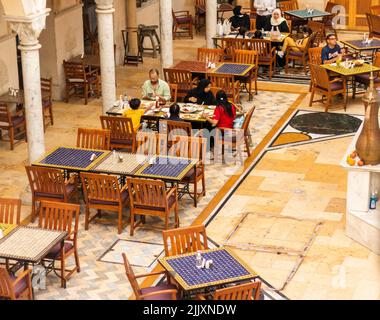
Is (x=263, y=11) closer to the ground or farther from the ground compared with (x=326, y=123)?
farther from the ground

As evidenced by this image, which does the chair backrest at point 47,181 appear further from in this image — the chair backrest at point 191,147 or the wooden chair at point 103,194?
the chair backrest at point 191,147

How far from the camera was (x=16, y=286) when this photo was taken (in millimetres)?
12250

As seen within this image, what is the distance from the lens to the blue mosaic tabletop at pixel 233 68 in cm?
2048

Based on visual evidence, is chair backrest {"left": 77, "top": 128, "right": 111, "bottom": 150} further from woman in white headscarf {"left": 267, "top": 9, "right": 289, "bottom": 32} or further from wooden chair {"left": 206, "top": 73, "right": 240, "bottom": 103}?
woman in white headscarf {"left": 267, "top": 9, "right": 289, "bottom": 32}

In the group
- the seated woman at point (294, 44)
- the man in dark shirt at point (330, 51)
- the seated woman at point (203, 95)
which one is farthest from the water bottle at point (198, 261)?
the seated woman at point (294, 44)

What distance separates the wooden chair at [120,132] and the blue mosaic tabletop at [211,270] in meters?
5.04

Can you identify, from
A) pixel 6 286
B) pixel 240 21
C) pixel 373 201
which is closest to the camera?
pixel 6 286

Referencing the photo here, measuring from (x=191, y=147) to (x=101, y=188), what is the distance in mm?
1937

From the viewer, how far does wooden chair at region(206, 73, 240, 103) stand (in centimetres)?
2014

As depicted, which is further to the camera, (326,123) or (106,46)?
Result: (326,123)

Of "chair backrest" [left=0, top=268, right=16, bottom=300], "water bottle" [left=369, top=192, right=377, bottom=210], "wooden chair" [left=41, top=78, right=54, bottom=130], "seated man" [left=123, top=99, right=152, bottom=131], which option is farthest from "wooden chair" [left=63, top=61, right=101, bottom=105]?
"chair backrest" [left=0, top=268, right=16, bottom=300]

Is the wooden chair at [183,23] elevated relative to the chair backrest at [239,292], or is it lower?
elevated

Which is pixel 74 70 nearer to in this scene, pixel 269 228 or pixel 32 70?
pixel 32 70

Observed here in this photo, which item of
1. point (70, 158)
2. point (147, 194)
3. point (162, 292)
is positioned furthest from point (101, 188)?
point (162, 292)
